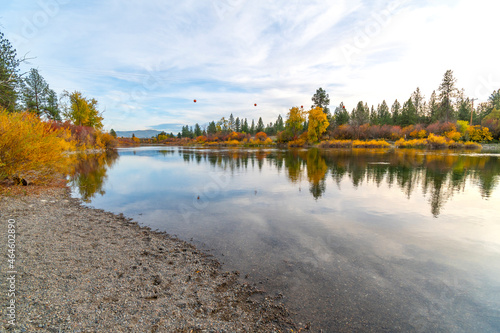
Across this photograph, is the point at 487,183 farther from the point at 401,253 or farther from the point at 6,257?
the point at 6,257

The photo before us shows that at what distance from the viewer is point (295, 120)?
8025cm

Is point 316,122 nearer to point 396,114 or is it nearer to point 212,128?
point 396,114

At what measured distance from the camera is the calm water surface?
4.01 m

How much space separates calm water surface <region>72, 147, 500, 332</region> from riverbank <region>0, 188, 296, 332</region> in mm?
640

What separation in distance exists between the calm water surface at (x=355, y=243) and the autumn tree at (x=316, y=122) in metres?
56.8

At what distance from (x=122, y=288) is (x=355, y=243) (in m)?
6.13

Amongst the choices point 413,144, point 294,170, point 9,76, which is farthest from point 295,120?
point 9,76

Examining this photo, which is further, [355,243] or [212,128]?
[212,128]

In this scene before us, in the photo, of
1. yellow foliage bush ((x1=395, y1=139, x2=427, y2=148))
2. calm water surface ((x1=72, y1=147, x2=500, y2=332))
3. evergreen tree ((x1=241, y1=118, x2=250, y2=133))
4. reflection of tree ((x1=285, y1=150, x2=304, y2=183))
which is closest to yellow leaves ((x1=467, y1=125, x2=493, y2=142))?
yellow foliage bush ((x1=395, y1=139, x2=427, y2=148))

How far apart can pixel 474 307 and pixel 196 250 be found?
6008 mm

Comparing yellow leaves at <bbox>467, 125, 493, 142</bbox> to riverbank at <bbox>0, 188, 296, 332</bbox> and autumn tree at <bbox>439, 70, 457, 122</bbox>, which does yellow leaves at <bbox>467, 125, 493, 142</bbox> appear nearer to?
autumn tree at <bbox>439, 70, 457, 122</bbox>

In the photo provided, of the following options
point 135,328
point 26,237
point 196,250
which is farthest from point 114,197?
point 135,328

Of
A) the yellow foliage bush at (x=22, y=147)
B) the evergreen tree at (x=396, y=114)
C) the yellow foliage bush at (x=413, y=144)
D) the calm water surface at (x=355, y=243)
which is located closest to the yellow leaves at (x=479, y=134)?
the yellow foliage bush at (x=413, y=144)

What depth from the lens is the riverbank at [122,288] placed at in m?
3.25
